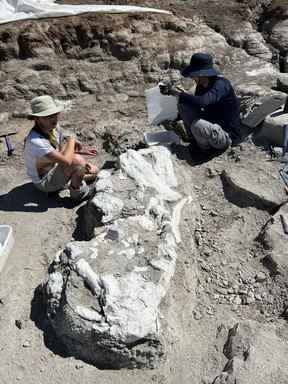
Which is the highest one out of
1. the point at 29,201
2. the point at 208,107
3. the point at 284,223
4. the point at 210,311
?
the point at 208,107

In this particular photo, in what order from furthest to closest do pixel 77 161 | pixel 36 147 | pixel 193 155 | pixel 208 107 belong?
pixel 193 155 → pixel 208 107 → pixel 77 161 → pixel 36 147

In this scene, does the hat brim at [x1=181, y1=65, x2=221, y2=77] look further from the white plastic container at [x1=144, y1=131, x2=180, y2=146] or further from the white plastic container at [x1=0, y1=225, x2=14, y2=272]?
the white plastic container at [x1=0, y1=225, x2=14, y2=272]

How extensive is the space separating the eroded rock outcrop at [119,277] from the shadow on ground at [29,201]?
0.55 m

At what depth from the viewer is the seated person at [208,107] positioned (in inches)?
170

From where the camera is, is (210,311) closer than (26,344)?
No

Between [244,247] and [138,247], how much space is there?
2.94 ft

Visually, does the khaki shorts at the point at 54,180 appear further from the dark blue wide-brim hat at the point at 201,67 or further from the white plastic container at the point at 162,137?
the dark blue wide-brim hat at the point at 201,67

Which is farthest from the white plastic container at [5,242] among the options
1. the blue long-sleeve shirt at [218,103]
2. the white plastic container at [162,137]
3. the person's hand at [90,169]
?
the blue long-sleeve shirt at [218,103]

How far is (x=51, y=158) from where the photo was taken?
4.08 m

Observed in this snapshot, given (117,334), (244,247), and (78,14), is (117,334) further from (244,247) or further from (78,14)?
(78,14)

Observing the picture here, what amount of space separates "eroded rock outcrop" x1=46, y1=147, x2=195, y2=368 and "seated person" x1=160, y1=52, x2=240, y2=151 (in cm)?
83

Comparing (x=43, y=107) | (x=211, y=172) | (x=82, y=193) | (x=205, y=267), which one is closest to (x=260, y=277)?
(x=205, y=267)

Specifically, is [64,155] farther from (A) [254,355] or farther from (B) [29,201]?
(A) [254,355]

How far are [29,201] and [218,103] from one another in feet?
6.46
